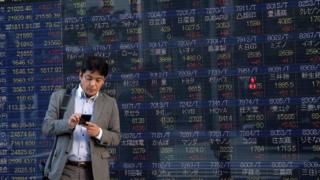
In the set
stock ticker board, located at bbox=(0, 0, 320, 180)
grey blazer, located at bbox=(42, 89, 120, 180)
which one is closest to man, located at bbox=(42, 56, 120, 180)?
grey blazer, located at bbox=(42, 89, 120, 180)

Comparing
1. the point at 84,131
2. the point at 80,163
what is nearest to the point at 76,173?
the point at 80,163

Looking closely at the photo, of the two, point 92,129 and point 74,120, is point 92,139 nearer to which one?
point 92,129

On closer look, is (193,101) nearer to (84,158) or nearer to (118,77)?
(118,77)

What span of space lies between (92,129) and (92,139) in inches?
6.8

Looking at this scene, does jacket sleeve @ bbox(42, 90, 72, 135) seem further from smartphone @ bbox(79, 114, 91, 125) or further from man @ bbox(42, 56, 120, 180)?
smartphone @ bbox(79, 114, 91, 125)

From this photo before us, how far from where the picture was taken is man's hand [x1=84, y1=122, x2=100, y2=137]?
376 centimetres

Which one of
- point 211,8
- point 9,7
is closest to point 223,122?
point 211,8

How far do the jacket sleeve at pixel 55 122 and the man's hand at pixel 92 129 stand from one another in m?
0.16

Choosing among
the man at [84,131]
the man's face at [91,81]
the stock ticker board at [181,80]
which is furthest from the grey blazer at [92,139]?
the stock ticker board at [181,80]

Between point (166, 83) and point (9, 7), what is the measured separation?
2046 mm

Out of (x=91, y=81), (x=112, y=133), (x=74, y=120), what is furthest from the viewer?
(x=112, y=133)

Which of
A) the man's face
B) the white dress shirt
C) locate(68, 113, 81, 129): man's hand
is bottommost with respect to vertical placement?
the white dress shirt

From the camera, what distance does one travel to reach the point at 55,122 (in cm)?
393

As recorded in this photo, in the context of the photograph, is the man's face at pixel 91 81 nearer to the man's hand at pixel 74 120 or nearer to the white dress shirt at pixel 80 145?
the white dress shirt at pixel 80 145
